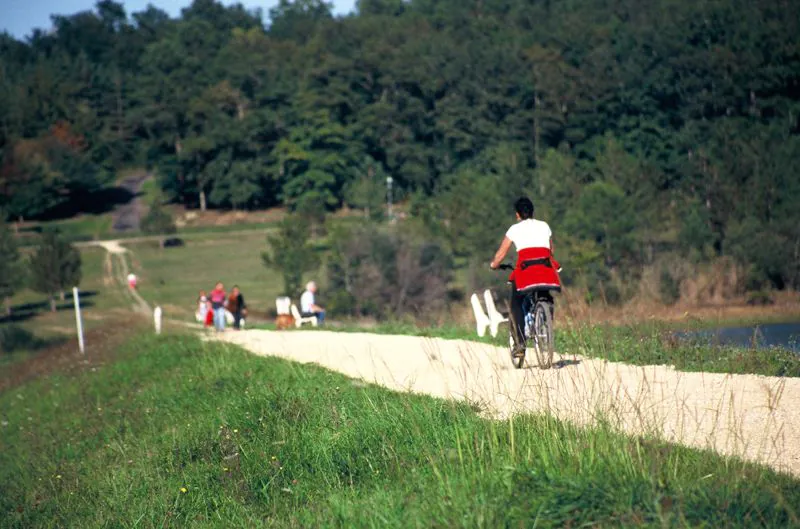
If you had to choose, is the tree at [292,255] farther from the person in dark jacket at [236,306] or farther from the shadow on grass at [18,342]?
the person in dark jacket at [236,306]

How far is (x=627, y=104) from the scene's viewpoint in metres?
88.5

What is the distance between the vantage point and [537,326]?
1098 centimetres

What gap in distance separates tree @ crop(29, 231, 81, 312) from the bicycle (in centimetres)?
5777

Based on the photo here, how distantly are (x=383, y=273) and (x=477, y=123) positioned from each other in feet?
152

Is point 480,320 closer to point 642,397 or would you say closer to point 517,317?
point 517,317

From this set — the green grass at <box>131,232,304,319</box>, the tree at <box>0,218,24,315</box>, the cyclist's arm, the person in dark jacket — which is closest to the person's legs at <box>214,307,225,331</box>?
the person in dark jacket

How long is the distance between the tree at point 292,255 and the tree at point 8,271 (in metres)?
14.4

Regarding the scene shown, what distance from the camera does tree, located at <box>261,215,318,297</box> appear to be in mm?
59406

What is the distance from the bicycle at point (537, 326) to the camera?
35.4ft

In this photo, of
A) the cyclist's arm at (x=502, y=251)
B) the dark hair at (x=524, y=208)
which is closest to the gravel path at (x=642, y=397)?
the cyclist's arm at (x=502, y=251)

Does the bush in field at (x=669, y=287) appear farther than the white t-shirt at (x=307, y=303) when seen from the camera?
No

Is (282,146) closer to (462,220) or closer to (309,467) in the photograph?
(462,220)

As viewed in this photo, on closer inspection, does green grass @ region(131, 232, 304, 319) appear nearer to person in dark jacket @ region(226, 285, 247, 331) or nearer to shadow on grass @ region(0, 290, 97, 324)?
shadow on grass @ region(0, 290, 97, 324)

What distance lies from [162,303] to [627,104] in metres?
43.8
